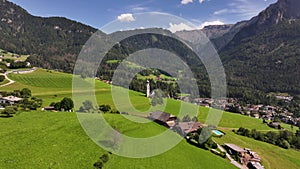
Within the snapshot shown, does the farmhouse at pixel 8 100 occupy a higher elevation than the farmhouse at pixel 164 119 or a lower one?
higher

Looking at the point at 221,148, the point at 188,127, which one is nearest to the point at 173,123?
the point at 188,127

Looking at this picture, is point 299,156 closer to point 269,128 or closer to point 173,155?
point 269,128

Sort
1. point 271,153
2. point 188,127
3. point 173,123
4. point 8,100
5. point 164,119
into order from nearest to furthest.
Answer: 1. point 173,123
2. point 164,119
3. point 188,127
4. point 8,100
5. point 271,153

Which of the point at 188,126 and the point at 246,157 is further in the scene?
the point at 188,126

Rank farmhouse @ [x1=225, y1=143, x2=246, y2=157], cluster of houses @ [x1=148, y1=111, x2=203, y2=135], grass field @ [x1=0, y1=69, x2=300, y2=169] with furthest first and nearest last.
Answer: cluster of houses @ [x1=148, y1=111, x2=203, y2=135]
farmhouse @ [x1=225, y1=143, x2=246, y2=157]
grass field @ [x1=0, y1=69, x2=300, y2=169]

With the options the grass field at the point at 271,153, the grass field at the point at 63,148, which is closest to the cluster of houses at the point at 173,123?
the grass field at the point at 63,148

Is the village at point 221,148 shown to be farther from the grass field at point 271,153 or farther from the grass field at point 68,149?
the grass field at point 271,153

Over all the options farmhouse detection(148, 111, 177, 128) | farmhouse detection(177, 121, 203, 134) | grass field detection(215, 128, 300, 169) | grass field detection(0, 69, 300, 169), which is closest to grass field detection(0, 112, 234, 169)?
grass field detection(0, 69, 300, 169)

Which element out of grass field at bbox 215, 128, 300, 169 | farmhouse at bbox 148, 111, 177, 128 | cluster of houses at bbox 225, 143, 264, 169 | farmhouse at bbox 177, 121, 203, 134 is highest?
farmhouse at bbox 148, 111, 177, 128

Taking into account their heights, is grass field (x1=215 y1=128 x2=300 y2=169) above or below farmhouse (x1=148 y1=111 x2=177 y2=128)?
below

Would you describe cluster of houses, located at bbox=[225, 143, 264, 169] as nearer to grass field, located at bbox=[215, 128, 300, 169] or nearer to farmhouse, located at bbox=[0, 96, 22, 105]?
grass field, located at bbox=[215, 128, 300, 169]

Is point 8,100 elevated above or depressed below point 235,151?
above

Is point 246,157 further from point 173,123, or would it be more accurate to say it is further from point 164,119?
point 164,119
